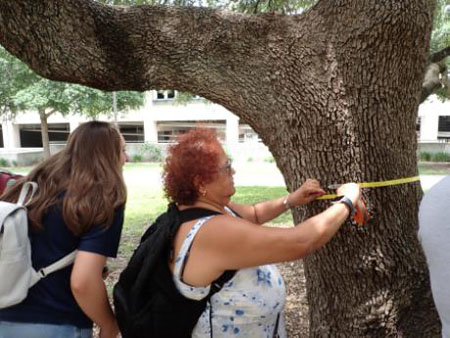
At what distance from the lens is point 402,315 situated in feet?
8.27

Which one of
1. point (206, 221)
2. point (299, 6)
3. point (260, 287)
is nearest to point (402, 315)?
point (260, 287)

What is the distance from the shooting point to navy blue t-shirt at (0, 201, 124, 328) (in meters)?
1.75

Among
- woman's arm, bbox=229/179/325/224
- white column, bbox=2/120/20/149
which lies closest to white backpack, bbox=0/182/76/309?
woman's arm, bbox=229/179/325/224

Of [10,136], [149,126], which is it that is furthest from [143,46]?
[10,136]

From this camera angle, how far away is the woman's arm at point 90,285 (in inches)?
66.4

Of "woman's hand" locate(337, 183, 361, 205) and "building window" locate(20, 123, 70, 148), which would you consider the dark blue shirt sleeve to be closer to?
"woman's hand" locate(337, 183, 361, 205)

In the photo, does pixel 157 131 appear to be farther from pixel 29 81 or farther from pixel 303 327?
pixel 303 327

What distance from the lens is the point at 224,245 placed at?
1.57m

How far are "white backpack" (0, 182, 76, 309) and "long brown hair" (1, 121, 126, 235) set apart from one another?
0.21 ft

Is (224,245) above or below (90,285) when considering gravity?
above

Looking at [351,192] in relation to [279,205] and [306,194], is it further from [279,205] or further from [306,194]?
[279,205]

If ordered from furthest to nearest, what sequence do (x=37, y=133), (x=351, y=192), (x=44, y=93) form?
(x=37, y=133) → (x=44, y=93) → (x=351, y=192)

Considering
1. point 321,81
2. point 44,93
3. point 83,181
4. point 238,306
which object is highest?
point 44,93

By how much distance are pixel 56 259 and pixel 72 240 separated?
11cm
